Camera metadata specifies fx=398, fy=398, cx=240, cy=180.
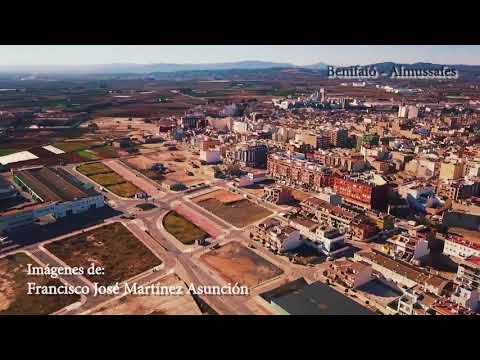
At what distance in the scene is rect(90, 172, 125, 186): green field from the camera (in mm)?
14134

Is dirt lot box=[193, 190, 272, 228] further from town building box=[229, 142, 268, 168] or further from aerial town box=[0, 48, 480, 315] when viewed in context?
town building box=[229, 142, 268, 168]

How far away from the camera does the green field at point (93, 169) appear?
1548 centimetres

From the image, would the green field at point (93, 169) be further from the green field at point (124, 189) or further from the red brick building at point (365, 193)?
the red brick building at point (365, 193)

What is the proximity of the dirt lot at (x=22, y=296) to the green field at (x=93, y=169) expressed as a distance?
7053 millimetres

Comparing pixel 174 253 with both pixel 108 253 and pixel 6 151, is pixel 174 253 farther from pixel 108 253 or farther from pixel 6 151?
pixel 6 151

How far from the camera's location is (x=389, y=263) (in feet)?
28.0

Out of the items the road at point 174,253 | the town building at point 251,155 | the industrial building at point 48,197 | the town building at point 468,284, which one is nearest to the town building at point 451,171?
the town building at point 468,284

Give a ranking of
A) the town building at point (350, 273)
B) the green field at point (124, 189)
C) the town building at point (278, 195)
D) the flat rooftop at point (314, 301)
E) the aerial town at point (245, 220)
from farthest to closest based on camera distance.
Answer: the green field at point (124, 189) → the town building at point (278, 195) → the town building at point (350, 273) → the aerial town at point (245, 220) → the flat rooftop at point (314, 301)

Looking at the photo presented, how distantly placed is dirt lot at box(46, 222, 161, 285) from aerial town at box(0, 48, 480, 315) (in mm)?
43

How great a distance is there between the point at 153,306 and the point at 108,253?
2.40 m

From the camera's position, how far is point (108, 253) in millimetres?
9094
